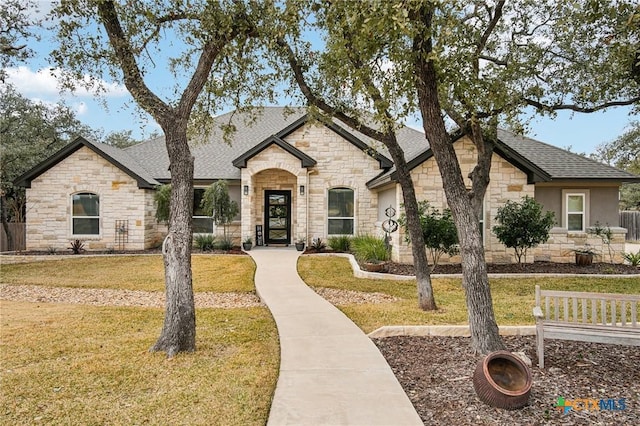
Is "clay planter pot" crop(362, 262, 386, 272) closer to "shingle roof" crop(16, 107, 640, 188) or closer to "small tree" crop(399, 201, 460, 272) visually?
"small tree" crop(399, 201, 460, 272)

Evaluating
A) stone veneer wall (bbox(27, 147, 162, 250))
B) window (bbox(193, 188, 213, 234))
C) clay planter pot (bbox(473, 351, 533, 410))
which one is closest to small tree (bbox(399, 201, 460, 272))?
clay planter pot (bbox(473, 351, 533, 410))

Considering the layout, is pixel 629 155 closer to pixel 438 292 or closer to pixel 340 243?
pixel 340 243

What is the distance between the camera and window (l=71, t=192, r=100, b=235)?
56.1ft

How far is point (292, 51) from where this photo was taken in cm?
771

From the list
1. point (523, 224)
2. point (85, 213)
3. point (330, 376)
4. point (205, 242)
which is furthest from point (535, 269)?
point (85, 213)

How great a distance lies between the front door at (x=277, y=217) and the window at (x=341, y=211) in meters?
2.35

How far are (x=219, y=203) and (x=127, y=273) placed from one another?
191 inches

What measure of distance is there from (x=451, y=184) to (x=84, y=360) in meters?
5.41

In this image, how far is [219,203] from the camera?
16.3m

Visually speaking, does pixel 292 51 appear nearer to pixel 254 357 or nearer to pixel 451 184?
pixel 451 184

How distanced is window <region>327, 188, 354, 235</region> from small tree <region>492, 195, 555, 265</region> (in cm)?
631

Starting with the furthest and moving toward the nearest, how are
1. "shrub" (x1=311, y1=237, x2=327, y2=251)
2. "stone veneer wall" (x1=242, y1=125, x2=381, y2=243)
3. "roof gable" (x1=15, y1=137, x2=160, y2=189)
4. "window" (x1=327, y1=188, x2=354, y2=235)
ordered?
1. "window" (x1=327, y1=188, x2=354, y2=235)
2. "stone veneer wall" (x1=242, y1=125, x2=381, y2=243)
3. "roof gable" (x1=15, y1=137, x2=160, y2=189)
4. "shrub" (x1=311, y1=237, x2=327, y2=251)

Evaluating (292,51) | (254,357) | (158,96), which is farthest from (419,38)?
(254,357)

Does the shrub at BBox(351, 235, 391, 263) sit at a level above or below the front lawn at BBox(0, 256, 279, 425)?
above
